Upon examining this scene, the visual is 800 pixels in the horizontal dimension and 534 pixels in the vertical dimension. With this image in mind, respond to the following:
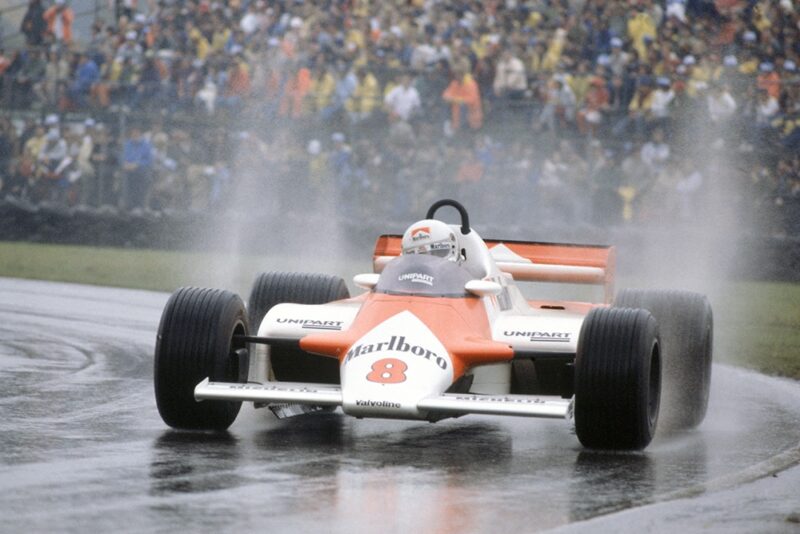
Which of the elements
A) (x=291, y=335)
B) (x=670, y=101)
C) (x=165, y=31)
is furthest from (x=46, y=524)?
(x=165, y=31)

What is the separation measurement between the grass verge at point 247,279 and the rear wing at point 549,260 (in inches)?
91.7

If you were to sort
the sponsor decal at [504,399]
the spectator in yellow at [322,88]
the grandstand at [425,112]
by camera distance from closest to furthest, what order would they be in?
the sponsor decal at [504,399] → the grandstand at [425,112] → the spectator in yellow at [322,88]

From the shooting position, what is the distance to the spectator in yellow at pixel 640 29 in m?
24.4

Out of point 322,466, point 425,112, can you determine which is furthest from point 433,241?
point 425,112

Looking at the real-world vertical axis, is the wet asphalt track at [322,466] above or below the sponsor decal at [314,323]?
below

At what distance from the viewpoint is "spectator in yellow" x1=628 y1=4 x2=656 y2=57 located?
24438 millimetres

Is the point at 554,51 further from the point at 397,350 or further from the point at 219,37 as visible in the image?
the point at 397,350

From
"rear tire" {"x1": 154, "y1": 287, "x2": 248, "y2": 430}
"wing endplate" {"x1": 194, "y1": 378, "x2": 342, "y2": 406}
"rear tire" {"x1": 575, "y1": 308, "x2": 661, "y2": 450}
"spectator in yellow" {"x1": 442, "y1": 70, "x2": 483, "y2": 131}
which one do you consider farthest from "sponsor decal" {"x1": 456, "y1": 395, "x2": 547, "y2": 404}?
"spectator in yellow" {"x1": 442, "y1": 70, "x2": 483, "y2": 131}

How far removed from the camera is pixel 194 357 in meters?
8.59

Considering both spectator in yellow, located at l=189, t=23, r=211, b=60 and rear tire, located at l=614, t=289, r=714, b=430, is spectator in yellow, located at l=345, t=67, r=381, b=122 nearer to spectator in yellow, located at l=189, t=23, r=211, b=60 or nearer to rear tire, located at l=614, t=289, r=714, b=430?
spectator in yellow, located at l=189, t=23, r=211, b=60

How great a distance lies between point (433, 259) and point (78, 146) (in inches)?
727

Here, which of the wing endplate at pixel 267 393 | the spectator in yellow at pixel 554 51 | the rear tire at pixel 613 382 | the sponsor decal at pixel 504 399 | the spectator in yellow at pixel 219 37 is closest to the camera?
the sponsor decal at pixel 504 399

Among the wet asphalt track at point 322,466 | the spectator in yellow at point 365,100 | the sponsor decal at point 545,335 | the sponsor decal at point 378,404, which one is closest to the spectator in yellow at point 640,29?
the spectator in yellow at point 365,100

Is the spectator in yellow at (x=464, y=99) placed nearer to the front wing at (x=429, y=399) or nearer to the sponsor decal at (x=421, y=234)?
the sponsor decal at (x=421, y=234)
